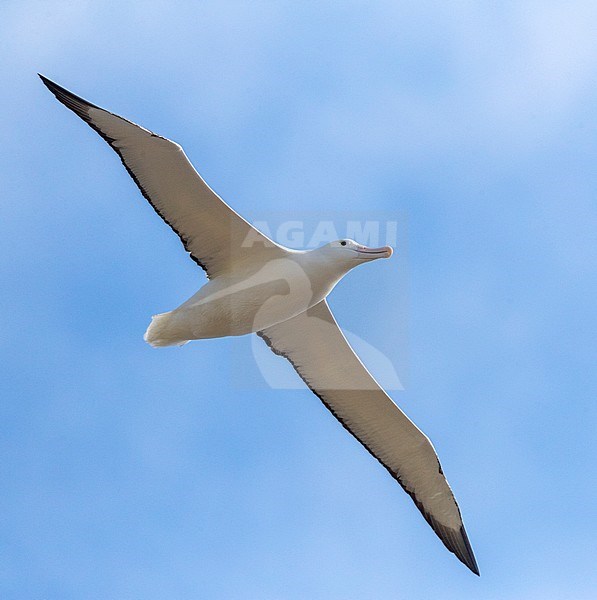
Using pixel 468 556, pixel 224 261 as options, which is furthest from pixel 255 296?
pixel 468 556

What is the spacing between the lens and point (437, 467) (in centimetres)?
1847

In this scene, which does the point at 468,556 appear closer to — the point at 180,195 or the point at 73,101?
the point at 180,195

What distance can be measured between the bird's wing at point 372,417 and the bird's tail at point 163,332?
1789 mm

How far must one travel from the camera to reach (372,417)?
731 inches

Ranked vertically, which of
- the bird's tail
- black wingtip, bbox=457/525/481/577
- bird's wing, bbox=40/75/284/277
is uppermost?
bird's wing, bbox=40/75/284/277

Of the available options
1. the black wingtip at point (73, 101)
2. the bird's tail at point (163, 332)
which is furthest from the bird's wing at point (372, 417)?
the black wingtip at point (73, 101)

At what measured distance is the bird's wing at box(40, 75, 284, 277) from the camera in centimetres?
1650

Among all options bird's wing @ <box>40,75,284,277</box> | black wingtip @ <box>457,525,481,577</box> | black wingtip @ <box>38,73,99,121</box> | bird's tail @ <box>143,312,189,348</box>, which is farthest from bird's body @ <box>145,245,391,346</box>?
black wingtip @ <box>457,525,481,577</box>

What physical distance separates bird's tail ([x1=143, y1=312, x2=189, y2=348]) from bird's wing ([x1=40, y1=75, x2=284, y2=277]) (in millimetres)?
906

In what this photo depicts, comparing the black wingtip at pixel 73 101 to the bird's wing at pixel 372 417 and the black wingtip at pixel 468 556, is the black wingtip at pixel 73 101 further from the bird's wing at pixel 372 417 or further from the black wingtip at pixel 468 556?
the black wingtip at pixel 468 556

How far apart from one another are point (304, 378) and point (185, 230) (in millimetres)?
2966

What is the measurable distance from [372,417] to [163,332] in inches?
136

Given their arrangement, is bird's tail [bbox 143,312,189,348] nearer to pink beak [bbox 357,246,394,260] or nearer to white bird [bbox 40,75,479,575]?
white bird [bbox 40,75,479,575]

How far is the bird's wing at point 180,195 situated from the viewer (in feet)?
54.1
